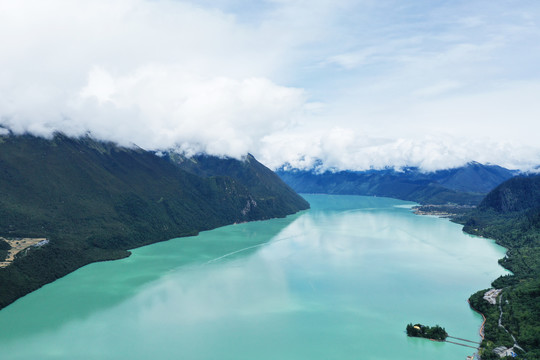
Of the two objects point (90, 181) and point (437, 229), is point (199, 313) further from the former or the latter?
point (437, 229)

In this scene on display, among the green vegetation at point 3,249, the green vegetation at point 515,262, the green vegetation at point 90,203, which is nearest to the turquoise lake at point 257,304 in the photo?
the green vegetation at point 515,262

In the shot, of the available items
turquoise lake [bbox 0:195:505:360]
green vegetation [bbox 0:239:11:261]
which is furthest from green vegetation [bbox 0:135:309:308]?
turquoise lake [bbox 0:195:505:360]

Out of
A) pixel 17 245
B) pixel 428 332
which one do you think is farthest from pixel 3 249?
pixel 428 332

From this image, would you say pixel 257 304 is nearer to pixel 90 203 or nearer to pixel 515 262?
pixel 515 262

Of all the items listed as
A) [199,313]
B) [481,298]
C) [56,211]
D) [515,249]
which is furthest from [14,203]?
[515,249]

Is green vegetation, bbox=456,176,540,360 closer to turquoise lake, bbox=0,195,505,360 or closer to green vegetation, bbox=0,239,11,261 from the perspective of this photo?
turquoise lake, bbox=0,195,505,360

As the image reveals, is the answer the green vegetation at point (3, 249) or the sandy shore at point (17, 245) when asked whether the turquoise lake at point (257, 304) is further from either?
the green vegetation at point (3, 249)
